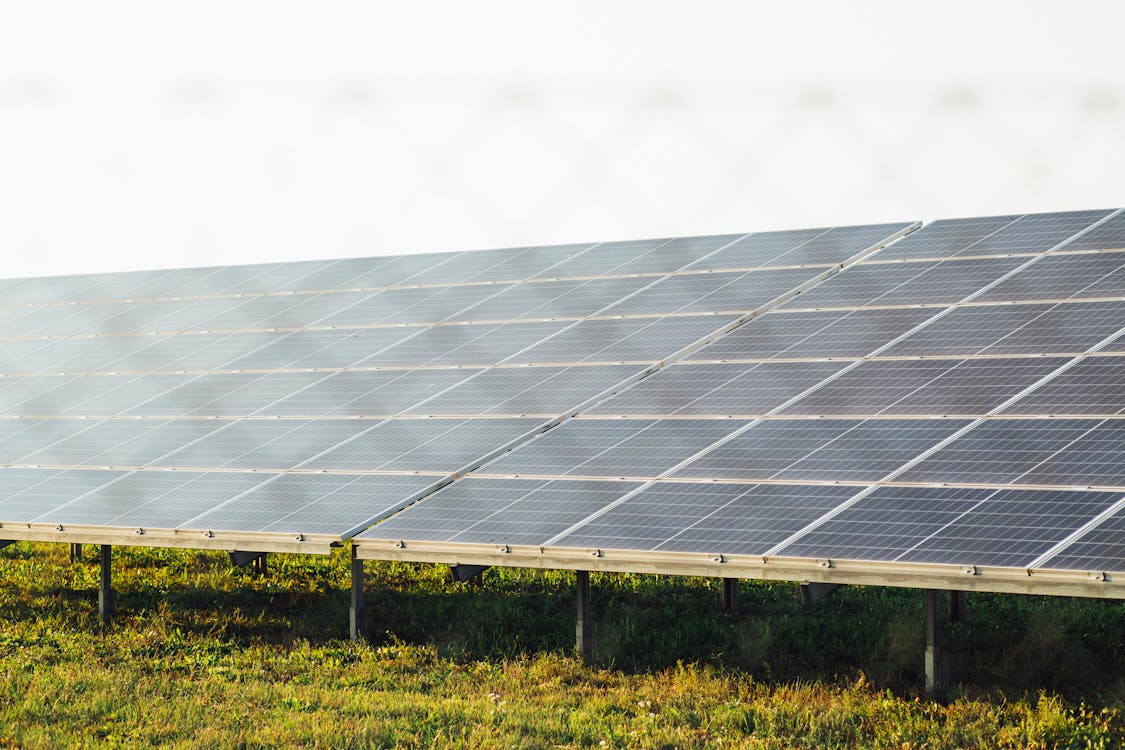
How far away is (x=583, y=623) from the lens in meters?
15.2

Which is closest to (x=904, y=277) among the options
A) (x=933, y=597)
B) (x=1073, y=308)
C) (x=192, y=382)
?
(x=1073, y=308)

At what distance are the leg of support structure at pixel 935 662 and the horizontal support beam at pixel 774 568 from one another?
1.05 metres

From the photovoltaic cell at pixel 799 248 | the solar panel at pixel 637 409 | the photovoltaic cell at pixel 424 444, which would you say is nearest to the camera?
the solar panel at pixel 637 409

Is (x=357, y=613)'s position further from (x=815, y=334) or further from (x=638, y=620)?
(x=815, y=334)

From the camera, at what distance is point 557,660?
1495cm

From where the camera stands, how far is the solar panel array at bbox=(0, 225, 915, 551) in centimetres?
1677

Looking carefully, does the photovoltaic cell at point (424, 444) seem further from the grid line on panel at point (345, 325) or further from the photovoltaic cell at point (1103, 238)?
the photovoltaic cell at point (1103, 238)

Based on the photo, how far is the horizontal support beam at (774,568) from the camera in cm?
1159

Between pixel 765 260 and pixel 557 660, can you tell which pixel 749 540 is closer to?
pixel 557 660

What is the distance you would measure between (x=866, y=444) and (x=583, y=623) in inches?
166

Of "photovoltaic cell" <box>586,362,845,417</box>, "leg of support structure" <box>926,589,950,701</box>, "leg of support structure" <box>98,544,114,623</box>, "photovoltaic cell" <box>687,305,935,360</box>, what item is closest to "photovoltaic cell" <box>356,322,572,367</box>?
"photovoltaic cell" <box>586,362,845,417</box>

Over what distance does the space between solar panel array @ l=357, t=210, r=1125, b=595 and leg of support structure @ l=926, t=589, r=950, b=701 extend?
3.41 ft

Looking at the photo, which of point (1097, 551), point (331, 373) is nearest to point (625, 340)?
point (331, 373)

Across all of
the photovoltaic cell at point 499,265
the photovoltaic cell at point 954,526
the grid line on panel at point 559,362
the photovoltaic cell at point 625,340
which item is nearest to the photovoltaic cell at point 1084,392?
the grid line on panel at point 559,362
